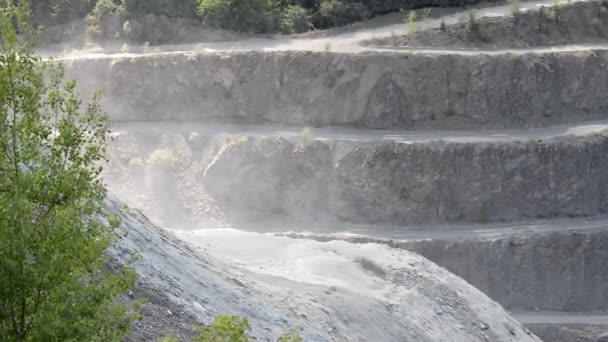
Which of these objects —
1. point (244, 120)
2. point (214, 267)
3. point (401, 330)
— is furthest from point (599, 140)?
point (214, 267)

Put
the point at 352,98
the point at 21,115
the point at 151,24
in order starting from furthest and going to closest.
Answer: the point at 151,24, the point at 352,98, the point at 21,115

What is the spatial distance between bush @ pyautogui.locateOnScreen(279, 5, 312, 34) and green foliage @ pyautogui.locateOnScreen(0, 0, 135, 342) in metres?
40.1

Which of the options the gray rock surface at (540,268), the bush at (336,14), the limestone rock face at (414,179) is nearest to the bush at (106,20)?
the bush at (336,14)

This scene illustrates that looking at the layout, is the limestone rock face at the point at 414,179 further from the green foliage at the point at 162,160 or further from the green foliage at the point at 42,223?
the green foliage at the point at 42,223

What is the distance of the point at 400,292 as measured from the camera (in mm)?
25438

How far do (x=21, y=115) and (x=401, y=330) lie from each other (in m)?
14.0

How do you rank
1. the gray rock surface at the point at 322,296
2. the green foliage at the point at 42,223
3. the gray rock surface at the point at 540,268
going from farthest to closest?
the gray rock surface at the point at 540,268, the gray rock surface at the point at 322,296, the green foliage at the point at 42,223

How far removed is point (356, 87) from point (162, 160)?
970 cm

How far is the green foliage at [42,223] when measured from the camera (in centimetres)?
997

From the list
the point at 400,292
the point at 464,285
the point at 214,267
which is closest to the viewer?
the point at 214,267

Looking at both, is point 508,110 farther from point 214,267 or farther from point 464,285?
point 214,267

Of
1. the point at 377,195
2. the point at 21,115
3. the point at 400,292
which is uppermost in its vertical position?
the point at 21,115

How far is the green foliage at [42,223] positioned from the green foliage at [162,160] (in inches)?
1284

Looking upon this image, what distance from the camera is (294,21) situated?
5106cm
